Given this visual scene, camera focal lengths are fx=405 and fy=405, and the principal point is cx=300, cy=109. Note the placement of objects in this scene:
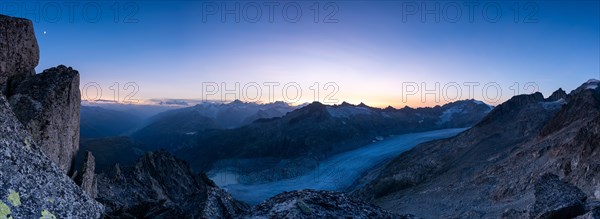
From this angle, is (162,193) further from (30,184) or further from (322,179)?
(322,179)

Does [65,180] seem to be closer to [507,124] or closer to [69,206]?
[69,206]

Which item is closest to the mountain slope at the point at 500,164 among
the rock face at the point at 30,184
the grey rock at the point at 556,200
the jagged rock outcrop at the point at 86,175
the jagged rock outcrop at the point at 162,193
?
the grey rock at the point at 556,200

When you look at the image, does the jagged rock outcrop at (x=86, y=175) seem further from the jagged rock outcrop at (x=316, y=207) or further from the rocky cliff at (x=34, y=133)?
the jagged rock outcrop at (x=316, y=207)

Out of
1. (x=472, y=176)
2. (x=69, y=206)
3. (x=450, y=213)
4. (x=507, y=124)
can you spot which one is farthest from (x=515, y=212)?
(x=507, y=124)

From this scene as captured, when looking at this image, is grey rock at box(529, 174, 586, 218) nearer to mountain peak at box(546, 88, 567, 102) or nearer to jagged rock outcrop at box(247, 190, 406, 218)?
jagged rock outcrop at box(247, 190, 406, 218)

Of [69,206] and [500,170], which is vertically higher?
[69,206]

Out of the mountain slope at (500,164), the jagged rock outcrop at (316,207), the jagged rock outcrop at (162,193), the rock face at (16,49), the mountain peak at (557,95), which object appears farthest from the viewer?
the mountain peak at (557,95)
